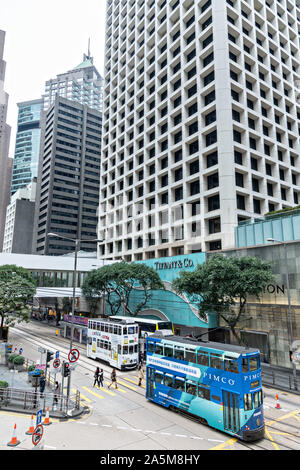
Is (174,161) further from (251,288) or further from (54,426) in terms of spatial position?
(54,426)

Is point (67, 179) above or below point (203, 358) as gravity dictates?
above

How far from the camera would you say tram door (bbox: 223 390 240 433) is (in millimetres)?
13401

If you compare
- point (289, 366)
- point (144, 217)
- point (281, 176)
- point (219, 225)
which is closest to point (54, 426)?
point (289, 366)

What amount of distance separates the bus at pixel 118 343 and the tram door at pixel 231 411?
44.7 ft

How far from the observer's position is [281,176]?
45.9m

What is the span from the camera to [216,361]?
47.6 feet

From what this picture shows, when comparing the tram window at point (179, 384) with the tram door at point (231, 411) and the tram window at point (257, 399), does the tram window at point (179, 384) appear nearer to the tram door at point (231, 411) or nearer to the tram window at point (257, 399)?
the tram door at point (231, 411)

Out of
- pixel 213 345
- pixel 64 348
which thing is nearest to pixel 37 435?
pixel 213 345

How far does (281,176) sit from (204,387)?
128 ft

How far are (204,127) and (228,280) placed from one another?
80.0 feet

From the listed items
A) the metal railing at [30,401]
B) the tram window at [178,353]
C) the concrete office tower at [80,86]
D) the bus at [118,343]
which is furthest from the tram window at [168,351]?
the concrete office tower at [80,86]

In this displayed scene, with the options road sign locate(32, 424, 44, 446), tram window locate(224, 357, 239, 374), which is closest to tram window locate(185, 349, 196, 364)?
tram window locate(224, 357, 239, 374)

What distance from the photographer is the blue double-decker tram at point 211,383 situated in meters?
13.3

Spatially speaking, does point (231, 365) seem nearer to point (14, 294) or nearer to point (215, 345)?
point (215, 345)
